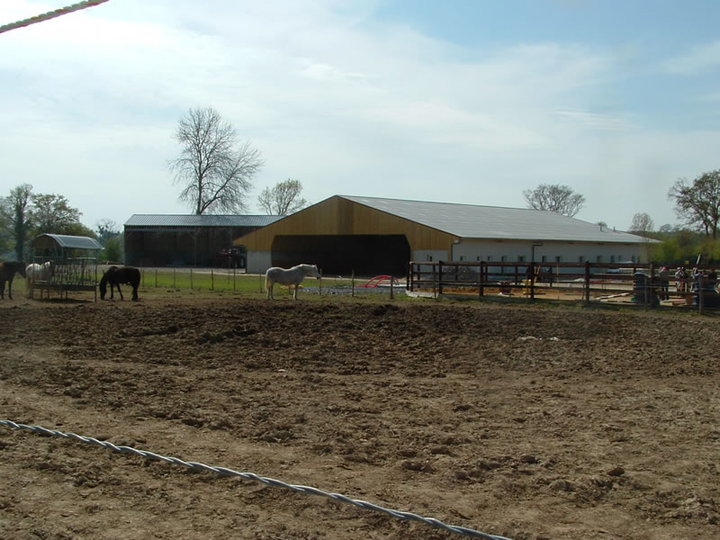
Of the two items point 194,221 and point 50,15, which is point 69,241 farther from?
point 194,221

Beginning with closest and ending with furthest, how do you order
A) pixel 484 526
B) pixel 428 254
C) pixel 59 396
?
1. pixel 484 526
2. pixel 59 396
3. pixel 428 254

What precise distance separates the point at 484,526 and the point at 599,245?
150 feet

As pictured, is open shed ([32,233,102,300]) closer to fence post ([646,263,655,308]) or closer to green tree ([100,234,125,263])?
fence post ([646,263,655,308])

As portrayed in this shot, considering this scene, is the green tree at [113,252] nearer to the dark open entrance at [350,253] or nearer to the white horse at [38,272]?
the dark open entrance at [350,253]

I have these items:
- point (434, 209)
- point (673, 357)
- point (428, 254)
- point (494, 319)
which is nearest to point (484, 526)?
point (673, 357)

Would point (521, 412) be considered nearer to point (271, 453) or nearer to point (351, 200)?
point (271, 453)

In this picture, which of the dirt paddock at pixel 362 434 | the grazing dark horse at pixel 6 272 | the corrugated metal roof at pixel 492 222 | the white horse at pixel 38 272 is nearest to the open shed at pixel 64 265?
the white horse at pixel 38 272

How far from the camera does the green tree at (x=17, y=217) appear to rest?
5439 cm

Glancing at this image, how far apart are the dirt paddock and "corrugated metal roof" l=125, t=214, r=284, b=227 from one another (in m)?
53.3

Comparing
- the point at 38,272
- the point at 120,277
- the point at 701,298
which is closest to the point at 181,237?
the point at 38,272

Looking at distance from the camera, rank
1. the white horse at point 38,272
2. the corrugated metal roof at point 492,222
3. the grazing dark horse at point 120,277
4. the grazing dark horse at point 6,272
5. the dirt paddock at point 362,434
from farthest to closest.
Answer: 1. the corrugated metal roof at point 492,222
2. the white horse at point 38,272
3. the grazing dark horse at point 6,272
4. the grazing dark horse at point 120,277
5. the dirt paddock at point 362,434

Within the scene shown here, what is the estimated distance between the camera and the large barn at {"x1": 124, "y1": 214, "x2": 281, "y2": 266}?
66.4 m

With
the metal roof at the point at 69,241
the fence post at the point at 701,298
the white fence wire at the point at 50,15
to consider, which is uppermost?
the white fence wire at the point at 50,15

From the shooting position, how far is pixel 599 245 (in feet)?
156
